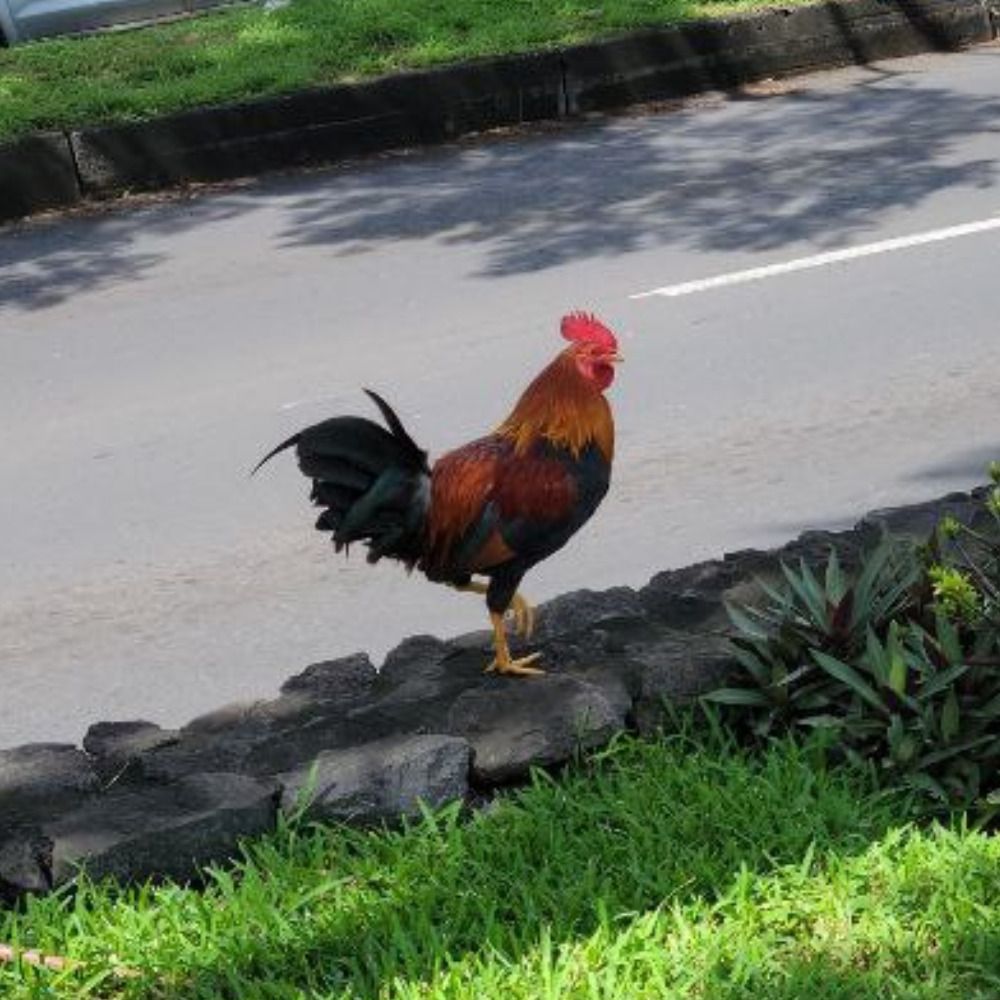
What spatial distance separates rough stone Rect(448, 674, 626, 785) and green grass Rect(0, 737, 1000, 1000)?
0.09 meters

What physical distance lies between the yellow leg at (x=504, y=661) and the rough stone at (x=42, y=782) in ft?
2.79

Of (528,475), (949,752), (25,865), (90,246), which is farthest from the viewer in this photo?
(90,246)

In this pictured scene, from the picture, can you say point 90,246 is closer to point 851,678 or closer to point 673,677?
point 673,677

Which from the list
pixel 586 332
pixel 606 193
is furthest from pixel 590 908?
pixel 606 193

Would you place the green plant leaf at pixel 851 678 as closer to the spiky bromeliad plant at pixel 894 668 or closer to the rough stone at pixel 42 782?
the spiky bromeliad plant at pixel 894 668

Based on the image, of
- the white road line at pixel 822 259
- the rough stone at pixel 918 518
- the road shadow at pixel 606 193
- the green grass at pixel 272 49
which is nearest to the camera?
the rough stone at pixel 918 518

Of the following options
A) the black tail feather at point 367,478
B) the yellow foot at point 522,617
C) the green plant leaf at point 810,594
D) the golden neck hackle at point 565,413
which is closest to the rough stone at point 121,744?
the black tail feather at point 367,478

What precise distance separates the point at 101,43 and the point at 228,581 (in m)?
7.98

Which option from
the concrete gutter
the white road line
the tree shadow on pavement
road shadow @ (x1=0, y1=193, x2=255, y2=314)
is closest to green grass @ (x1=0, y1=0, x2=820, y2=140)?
the concrete gutter

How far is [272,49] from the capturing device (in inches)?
498

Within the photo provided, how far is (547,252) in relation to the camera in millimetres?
9188

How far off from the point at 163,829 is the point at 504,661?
88 cm

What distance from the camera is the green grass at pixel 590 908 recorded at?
11.5 feet

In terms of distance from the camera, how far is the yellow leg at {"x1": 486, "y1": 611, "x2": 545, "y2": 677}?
4.43 metres
